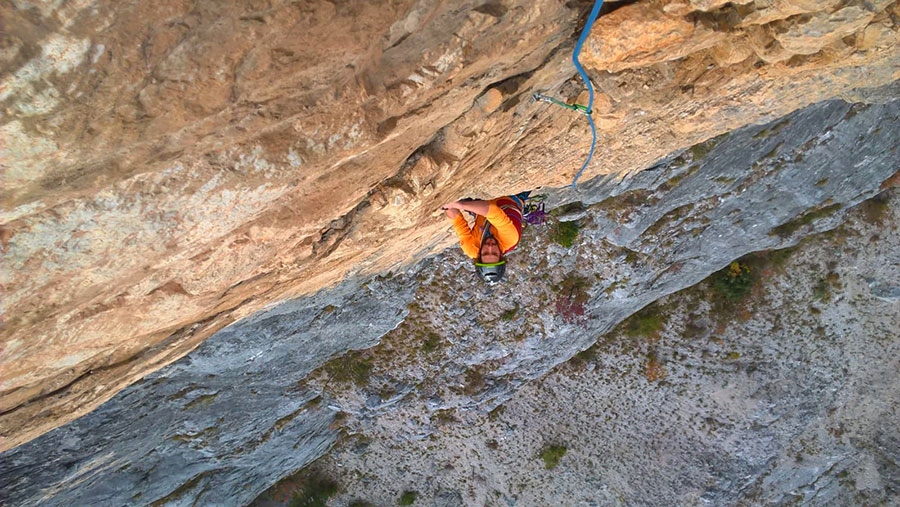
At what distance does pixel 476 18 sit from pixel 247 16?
0.90 metres

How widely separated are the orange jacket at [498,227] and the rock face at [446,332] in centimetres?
82

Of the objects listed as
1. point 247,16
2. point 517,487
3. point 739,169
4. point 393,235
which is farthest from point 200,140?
point 517,487

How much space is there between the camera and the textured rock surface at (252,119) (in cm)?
160

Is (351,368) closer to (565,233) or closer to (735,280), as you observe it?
(565,233)

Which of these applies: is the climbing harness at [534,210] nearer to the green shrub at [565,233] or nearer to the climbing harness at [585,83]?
the green shrub at [565,233]

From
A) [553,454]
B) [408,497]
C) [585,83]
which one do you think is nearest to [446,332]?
[553,454]

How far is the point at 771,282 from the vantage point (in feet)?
24.9

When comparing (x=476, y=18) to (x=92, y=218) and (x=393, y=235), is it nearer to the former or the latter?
(x=92, y=218)

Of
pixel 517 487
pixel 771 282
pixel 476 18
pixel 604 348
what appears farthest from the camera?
pixel 517 487

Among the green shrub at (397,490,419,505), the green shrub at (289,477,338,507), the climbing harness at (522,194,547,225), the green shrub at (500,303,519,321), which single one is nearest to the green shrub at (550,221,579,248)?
the climbing harness at (522,194,547,225)

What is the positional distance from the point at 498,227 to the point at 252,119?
3.12m

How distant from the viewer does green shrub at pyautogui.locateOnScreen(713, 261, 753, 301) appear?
297 inches

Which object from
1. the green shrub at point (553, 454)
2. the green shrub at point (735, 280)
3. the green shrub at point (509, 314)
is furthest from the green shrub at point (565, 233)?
the green shrub at point (553, 454)

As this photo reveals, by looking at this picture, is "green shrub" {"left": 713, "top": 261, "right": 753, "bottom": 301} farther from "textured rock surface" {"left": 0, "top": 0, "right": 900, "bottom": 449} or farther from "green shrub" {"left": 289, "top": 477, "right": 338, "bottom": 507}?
"green shrub" {"left": 289, "top": 477, "right": 338, "bottom": 507}
